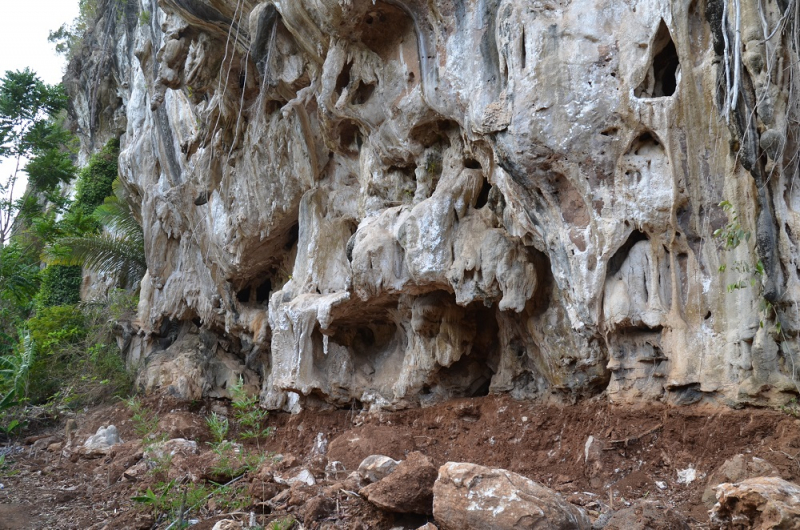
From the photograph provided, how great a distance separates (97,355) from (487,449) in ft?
34.5

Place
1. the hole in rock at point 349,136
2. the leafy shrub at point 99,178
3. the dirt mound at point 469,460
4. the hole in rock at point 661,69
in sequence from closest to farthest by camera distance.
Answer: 1. the dirt mound at point 469,460
2. the hole in rock at point 661,69
3. the hole in rock at point 349,136
4. the leafy shrub at point 99,178

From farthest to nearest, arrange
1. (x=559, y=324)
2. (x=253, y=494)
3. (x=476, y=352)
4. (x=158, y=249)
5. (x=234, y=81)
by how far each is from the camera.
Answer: (x=158, y=249) → (x=234, y=81) → (x=476, y=352) → (x=559, y=324) → (x=253, y=494)

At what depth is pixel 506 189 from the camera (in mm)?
6184

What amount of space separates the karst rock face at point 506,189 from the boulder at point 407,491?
6.12 ft

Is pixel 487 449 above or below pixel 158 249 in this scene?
below

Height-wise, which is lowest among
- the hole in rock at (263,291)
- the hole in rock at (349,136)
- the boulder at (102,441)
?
the boulder at (102,441)

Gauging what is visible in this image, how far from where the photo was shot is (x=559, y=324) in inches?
259

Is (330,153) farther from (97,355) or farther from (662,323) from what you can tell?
(97,355)

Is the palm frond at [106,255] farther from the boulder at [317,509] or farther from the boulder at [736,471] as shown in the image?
the boulder at [736,471]

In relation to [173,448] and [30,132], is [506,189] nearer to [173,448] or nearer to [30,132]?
[173,448]

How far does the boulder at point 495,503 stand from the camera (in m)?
3.91

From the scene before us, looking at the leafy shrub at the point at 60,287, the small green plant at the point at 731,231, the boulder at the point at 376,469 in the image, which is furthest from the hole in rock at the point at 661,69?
the leafy shrub at the point at 60,287

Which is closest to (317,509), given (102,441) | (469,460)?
(469,460)

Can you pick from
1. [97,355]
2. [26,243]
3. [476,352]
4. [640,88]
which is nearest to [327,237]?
[476,352]
